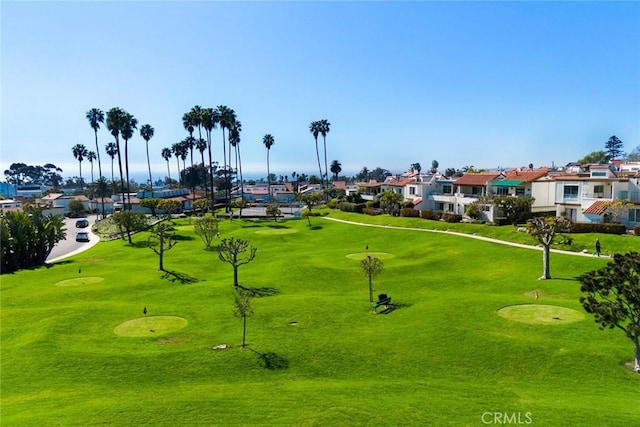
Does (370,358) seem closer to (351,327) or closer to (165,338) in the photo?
(351,327)

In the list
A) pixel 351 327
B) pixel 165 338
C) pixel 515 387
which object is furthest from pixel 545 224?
pixel 165 338

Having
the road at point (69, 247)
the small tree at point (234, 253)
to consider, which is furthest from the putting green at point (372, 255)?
the road at point (69, 247)

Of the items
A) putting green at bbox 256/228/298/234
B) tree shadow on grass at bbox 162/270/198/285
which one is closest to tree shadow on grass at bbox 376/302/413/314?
tree shadow on grass at bbox 162/270/198/285

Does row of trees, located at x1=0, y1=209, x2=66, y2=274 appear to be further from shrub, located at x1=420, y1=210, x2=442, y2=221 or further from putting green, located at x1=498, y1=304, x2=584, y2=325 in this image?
shrub, located at x1=420, y1=210, x2=442, y2=221

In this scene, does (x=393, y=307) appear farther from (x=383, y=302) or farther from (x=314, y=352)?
(x=314, y=352)

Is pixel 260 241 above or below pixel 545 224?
below
